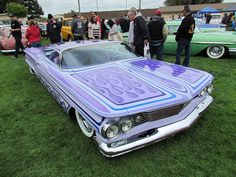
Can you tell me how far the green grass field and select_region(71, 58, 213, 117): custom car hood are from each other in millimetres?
674

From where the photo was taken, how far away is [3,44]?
10281 millimetres

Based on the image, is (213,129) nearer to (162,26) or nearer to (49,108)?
(49,108)

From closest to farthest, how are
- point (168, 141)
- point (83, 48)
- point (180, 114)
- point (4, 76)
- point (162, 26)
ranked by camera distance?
1. point (180, 114)
2. point (168, 141)
3. point (83, 48)
4. point (162, 26)
5. point (4, 76)

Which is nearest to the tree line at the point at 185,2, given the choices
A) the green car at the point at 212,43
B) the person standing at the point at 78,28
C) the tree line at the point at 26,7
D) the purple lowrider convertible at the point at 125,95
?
the tree line at the point at 26,7

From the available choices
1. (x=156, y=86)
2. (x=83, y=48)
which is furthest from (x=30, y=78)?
(x=156, y=86)

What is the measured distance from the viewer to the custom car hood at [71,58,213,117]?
97.7 inches

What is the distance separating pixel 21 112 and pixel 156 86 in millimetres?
2709

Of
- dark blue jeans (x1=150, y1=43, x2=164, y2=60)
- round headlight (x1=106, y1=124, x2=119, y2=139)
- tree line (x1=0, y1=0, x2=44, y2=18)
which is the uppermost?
tree line (x1=0, y1=0, x2=44, y2=18)

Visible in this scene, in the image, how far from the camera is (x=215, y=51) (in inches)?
309

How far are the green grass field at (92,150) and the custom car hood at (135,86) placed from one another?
2.21ft

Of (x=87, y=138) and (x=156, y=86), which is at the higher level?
(x=156, y=86)

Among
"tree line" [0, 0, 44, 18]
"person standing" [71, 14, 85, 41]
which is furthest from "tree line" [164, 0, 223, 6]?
"person standing" [71, 14, 85, 41]

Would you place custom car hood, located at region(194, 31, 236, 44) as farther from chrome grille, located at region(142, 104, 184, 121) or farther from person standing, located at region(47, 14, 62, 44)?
chrome grille, located at region(142, 104, 184, 121)

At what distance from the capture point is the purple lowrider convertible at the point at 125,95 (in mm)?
2467
